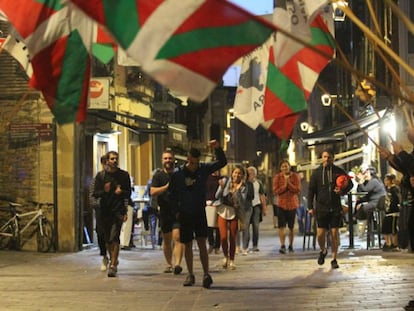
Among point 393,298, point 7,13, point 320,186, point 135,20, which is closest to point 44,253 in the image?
point 320,186

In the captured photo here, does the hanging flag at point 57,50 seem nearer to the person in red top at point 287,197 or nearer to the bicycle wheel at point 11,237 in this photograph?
the person in red top at point 287,197

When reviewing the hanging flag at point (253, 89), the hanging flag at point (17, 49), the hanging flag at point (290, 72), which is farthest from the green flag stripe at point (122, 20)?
the hanging flag at point (17, 49)

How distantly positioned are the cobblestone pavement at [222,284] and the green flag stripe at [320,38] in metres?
3.10

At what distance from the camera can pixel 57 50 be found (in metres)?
6.90

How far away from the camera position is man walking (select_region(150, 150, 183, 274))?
1217 cm

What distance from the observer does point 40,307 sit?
941 cm

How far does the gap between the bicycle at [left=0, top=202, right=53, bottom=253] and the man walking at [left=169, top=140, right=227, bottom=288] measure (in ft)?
20.7

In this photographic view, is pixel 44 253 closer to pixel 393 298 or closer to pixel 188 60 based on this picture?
pixel 393 298

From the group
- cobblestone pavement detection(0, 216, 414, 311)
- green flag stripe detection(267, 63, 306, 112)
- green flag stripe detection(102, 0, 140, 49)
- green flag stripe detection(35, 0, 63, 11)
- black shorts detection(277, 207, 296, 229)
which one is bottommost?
cobblestone pavement detection(0, 216, 414, 311)

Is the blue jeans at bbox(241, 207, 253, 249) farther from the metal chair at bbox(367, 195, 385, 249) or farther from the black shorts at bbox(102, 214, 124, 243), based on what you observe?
the black shorts at bbox(102, 214, 124, 243)

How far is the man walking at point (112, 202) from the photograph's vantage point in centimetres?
1198

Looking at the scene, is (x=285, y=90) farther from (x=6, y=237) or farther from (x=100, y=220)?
(x=6, y=237)

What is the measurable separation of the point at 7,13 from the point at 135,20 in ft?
5.80

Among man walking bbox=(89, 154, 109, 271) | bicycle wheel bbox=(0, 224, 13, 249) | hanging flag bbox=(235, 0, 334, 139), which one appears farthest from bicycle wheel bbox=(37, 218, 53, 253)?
hanging flag bbox=(235, 0, 334, 139)
